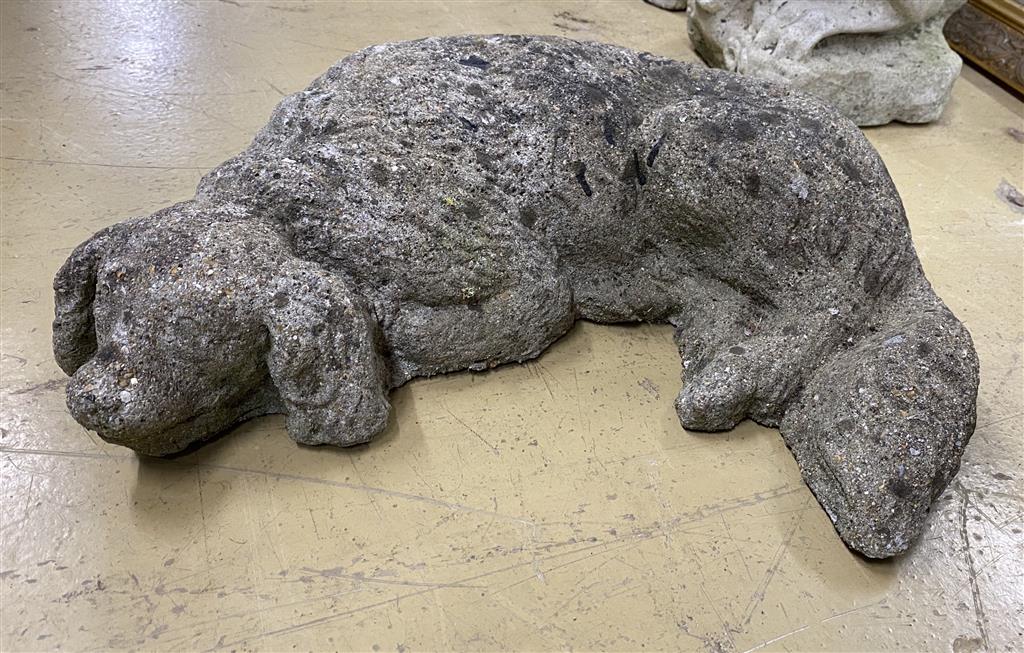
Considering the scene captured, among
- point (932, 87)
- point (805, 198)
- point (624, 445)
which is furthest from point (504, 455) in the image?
point (932, 87)

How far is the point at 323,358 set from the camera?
144 cm

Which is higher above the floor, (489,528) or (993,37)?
(993,37)

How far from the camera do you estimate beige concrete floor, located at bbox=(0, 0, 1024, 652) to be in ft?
4.41

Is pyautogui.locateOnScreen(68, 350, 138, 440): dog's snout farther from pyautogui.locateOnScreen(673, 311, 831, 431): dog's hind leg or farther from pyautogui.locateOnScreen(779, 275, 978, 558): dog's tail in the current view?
pyautogui.locateOnScreen(779, 275, 978, 558): dog's tail

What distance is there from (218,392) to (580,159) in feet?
2.73

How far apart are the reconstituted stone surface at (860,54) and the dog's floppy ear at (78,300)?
219 cm

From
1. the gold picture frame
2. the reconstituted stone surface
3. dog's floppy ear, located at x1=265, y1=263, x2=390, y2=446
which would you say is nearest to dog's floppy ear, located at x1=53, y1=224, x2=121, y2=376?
dog's floppy ear, located at x1=265, y1=263, x2=390, y2=446

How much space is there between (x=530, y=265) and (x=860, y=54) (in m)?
1.80

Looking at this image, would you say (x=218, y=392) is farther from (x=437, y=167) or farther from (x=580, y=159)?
(x=580, y=159)

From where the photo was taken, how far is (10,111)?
7.85 feet

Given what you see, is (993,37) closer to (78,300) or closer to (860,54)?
(860,54)

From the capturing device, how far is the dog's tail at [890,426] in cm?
143

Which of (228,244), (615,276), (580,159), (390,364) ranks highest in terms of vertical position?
(580,159)

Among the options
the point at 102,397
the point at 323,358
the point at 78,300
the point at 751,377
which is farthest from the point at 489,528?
the point at 78,300
